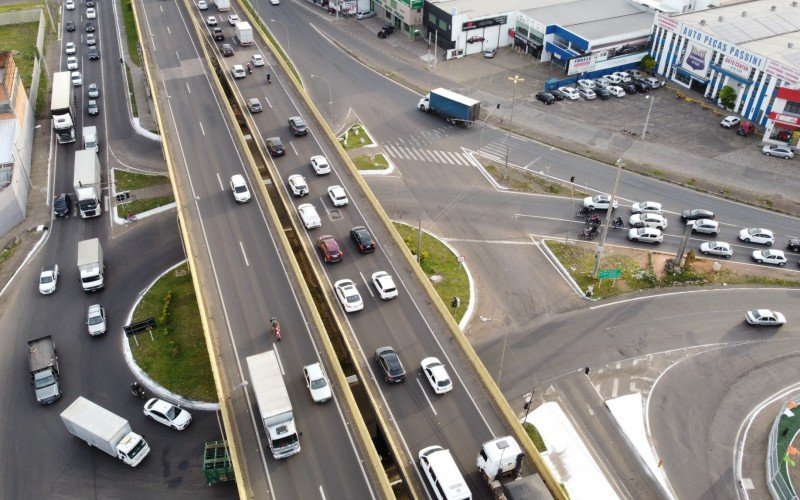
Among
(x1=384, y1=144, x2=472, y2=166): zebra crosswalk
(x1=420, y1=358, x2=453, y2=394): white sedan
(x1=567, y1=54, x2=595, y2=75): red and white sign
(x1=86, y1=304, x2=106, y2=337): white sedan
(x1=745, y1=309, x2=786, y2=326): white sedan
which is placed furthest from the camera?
(x1=567, y1=54, x2=595, y2=75): red and white sign

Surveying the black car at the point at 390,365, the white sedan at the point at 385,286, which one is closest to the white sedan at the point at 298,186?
the white sedan at the point at 385,286

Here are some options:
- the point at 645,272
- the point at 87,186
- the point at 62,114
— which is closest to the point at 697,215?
the point at 645,272

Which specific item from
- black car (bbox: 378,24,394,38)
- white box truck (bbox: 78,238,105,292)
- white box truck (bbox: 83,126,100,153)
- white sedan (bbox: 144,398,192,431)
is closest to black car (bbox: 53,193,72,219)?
white box truck (bbox: 78,238,105,292)

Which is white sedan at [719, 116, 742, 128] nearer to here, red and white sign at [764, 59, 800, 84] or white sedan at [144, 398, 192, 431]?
red and white sign at [764, 59, 800, 84]

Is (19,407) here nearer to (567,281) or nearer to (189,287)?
(189,287)

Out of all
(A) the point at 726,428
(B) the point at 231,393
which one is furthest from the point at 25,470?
(A) the point at 726,428
